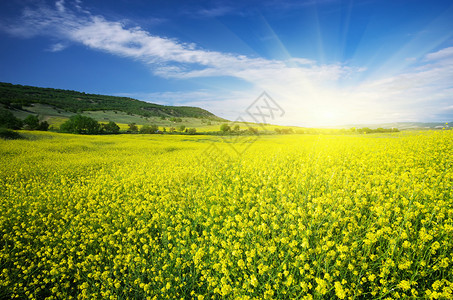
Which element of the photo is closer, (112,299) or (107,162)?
(112,299)

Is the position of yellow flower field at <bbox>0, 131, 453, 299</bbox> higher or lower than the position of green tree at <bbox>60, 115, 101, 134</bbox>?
lower

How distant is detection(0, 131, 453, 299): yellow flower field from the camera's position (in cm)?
298

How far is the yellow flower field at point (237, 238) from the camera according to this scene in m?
2.98

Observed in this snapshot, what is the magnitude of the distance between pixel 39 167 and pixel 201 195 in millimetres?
11548

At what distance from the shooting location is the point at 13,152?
50.1ft

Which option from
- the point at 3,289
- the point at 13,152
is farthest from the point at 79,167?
the point at 3,289

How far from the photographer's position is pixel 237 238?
404cm

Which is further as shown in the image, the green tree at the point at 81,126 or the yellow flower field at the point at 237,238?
the green tree at the point at 81,126

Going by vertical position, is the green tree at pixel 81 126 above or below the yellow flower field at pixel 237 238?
above

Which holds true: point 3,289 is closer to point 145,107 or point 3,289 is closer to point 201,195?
point 201,195

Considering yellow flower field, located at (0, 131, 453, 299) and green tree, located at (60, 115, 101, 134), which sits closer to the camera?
yellow flower field, located at (0, 131, 453, 299)

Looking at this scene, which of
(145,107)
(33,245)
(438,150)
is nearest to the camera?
(33,245)

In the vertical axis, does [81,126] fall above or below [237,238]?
above

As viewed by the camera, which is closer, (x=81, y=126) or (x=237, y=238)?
(x=237, y=238)
